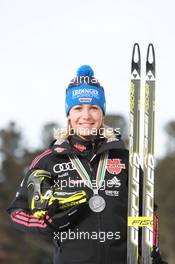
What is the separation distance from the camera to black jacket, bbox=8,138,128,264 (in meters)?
4.74

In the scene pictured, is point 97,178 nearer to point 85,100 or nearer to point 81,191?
point 81,191

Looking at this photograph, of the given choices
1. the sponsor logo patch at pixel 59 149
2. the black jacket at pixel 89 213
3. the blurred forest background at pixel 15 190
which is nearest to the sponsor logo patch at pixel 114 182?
the black jacket at pixel 89 213

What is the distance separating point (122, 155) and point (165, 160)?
43194 millimetres

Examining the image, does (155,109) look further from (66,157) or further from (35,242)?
(35,242)

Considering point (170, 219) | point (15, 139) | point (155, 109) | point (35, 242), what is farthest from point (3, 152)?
point (155, 109)

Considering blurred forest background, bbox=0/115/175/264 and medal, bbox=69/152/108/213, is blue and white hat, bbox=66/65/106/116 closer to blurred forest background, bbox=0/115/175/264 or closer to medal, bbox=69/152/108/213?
medal, bbox=69/152/108/213

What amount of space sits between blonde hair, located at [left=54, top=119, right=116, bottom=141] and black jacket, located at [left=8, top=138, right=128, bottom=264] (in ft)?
0.16

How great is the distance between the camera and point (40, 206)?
4.74 metres

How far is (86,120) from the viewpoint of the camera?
4.95m

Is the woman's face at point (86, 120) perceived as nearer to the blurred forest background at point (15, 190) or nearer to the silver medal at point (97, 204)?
the silver medal at point (97, 204)

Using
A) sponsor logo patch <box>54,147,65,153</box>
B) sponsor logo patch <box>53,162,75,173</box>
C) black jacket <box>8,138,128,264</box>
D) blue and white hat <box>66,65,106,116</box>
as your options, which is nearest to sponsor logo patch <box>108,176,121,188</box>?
black jacket <box>8,138,128,264</box>

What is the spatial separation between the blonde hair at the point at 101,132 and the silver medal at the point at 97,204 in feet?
1.54

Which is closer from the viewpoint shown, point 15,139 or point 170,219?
point 170,219

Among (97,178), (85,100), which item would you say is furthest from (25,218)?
(85,100)
